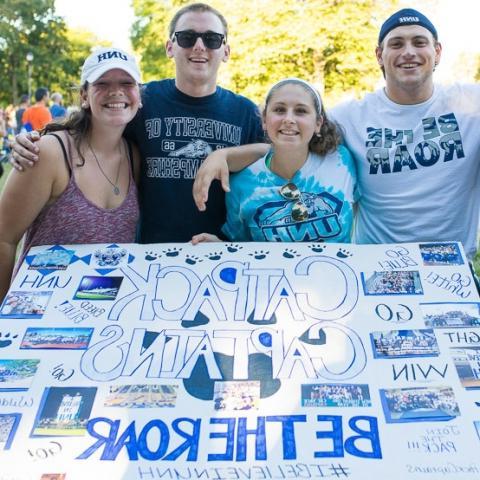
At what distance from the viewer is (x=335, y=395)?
6.95ft

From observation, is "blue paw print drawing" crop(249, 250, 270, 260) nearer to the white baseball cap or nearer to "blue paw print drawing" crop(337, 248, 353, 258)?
"blue paw print drawing" crop(337, 248, 353, 258)

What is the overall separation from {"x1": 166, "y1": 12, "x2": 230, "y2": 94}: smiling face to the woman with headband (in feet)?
1.60

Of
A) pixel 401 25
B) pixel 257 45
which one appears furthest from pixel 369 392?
pixel 257 45

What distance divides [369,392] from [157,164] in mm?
1589

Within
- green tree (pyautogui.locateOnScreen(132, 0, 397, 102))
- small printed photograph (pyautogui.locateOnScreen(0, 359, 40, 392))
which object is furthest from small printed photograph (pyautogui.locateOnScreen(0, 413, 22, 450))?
green tree (pyautogui.locateOnScreen(132, 0, 397, 102))

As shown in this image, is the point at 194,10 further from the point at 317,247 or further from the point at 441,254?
the point at 441,254

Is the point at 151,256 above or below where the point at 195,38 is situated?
below

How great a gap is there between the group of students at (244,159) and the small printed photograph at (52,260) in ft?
0.29

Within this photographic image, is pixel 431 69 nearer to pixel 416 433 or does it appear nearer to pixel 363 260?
pixel 363 260

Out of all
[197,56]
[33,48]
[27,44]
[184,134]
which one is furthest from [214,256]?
[27,44]

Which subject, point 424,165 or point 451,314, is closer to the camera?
point 451,314

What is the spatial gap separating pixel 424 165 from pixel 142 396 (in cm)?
172

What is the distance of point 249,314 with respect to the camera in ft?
8.00

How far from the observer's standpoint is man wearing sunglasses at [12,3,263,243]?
3.11 m
